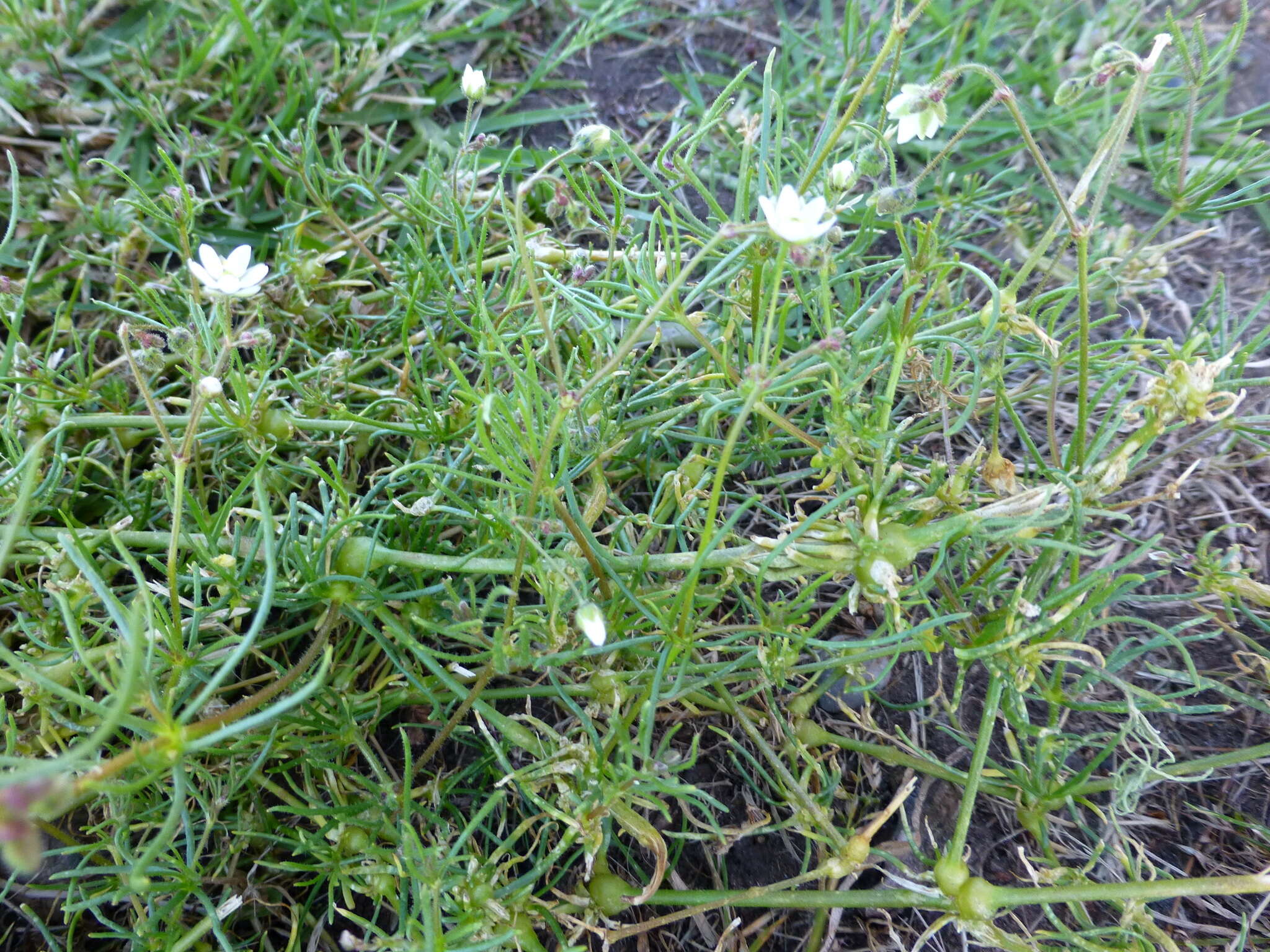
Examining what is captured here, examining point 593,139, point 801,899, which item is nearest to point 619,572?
point 801,899

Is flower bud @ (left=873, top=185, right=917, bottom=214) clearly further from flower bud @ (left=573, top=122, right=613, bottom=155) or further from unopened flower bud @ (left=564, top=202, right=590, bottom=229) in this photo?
unopened flower bud @ (left=564, top=202, right=590, bottom=229)

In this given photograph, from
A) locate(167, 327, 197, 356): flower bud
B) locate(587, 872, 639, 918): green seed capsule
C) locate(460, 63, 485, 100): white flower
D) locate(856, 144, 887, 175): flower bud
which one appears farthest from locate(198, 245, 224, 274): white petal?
locate(587, 872, 639, 918): green seed capsule

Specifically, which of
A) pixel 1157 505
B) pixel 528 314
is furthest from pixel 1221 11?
pixel 528 314

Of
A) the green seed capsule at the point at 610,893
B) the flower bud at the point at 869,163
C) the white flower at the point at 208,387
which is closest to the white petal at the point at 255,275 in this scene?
the white flower at the point at 208,387

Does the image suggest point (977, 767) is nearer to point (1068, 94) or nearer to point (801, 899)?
point (801, 899)

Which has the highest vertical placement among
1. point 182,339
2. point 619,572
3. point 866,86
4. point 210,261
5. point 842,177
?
point 866,86

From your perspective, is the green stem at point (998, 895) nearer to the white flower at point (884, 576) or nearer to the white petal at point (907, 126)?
the white flower at point (884, 576)
